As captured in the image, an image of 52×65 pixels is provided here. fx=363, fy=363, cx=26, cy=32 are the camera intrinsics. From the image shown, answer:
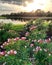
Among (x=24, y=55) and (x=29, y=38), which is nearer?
(x=24, y=55)

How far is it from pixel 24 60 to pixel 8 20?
2698mm

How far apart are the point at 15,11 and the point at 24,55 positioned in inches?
96.5

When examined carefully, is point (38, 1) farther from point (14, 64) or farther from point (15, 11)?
point (14, 64)

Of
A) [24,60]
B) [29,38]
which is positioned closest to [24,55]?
[24,60]

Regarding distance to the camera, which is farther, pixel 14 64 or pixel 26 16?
pixel 26 16

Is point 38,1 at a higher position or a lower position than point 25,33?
higher

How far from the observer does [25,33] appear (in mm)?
9094

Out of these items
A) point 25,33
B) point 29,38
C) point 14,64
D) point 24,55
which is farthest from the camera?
point 25,33

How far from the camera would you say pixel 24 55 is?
714cm

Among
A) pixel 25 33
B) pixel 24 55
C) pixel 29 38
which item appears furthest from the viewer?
pixel 25 33

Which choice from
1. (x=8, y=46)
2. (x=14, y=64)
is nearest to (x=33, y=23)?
Answer: (x=8, y=46)

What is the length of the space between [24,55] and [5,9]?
2539 mm

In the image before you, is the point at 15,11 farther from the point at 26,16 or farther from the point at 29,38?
the point at 29,38

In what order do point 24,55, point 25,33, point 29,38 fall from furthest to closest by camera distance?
point 25,33 < point 29,38 < point 24,55
